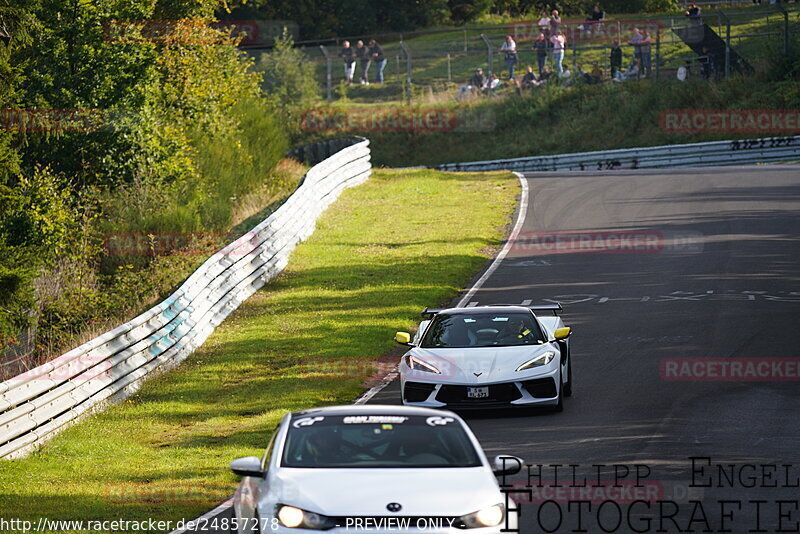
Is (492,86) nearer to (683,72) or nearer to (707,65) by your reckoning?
(683,72)

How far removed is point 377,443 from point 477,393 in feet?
19.2

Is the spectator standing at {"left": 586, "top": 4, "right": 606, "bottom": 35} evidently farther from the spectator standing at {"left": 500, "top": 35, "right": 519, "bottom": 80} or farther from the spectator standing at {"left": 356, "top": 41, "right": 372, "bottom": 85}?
the spectator standing at {"left": 356, "top": 41, "right": 372, "bottom": 85}

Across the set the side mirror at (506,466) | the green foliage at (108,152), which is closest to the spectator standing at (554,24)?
the green foliage at (108,152)

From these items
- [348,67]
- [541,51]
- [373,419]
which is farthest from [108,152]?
[348,67]

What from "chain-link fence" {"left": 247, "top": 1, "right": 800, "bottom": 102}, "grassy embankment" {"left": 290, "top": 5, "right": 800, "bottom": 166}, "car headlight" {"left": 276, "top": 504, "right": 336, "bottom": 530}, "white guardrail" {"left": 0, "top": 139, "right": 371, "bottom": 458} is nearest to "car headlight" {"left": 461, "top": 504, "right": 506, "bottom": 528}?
"car headlight" {"left": 276, "top": 504, "right": 336, "bottom": 530}

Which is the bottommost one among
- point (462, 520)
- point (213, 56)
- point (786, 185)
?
point (786, 185)

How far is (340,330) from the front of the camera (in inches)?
863

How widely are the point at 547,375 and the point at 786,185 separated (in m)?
23.9

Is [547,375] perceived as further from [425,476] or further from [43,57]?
[43,57]

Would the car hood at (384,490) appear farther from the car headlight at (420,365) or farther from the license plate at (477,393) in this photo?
the car headlight at (420,365)

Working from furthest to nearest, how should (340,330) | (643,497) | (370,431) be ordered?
(340,330) < (643,497) < (370,431)

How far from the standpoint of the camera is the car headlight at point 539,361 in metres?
14.8

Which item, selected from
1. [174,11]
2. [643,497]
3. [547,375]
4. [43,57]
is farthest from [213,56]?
[643,497]

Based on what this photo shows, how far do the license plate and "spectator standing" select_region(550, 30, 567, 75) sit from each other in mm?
42408
